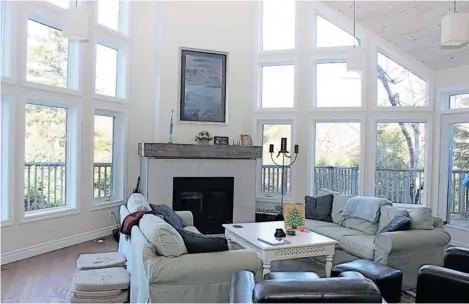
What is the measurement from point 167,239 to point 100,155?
3.76 m

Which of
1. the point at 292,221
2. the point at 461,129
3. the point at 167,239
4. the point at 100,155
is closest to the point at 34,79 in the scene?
the point at 100,155

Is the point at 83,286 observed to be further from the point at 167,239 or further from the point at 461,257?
the point at 461,257

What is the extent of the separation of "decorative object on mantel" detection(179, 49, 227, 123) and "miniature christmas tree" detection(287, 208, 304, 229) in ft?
9.20

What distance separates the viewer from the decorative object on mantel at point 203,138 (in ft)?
21.8

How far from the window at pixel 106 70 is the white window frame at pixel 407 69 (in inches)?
173

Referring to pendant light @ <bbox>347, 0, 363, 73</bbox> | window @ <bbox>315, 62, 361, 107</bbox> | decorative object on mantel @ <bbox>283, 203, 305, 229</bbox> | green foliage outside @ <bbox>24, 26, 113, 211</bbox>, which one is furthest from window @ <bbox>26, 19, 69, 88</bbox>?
window @ <bbox>315, 62, 361, 107</bbox>

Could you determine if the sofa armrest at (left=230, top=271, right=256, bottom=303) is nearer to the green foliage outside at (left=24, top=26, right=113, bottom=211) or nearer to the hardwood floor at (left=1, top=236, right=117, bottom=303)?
the hardwood floor at (left=1, top=236, right=117, bottom=303)

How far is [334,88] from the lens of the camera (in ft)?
22.8

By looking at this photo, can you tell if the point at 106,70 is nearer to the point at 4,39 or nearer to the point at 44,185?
the point at 4,39

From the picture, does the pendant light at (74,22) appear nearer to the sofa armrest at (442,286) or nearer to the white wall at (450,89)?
the sofa armrest at (442,286)

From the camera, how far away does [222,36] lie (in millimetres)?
6898

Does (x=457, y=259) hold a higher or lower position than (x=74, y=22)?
lower

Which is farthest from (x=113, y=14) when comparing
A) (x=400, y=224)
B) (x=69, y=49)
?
(x=400, y=224)

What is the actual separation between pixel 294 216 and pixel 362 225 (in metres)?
1.02
